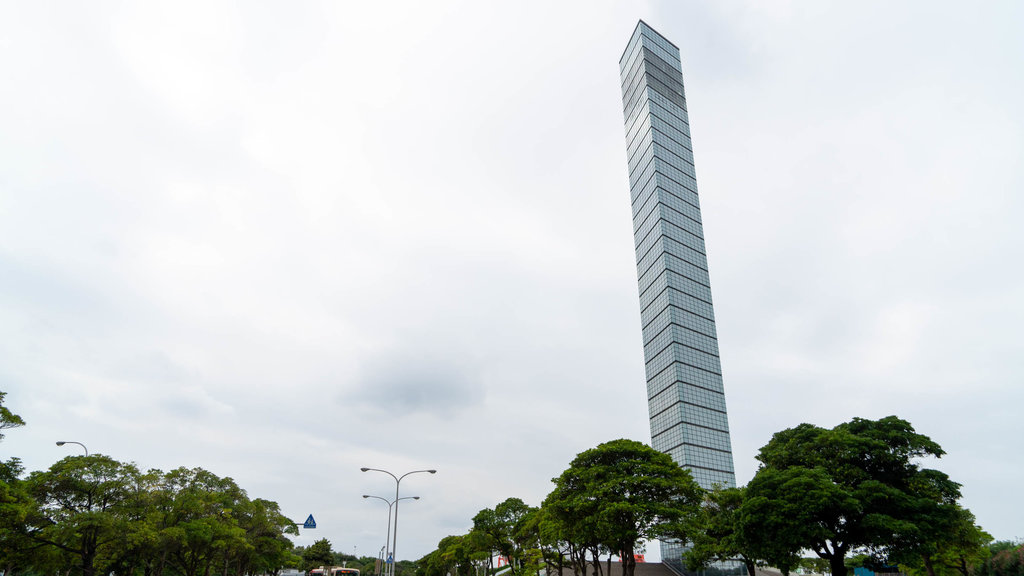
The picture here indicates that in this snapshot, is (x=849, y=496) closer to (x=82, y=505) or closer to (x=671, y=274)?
(x=82, y=505)

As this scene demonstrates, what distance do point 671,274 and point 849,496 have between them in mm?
102160

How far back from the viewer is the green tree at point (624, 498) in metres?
42.7

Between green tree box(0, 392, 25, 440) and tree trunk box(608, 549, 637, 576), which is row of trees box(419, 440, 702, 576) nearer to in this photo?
tree trunk box(608, 549, 637, 576)

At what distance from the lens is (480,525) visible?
64.9m

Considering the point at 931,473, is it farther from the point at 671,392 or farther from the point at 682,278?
the point at 682,278

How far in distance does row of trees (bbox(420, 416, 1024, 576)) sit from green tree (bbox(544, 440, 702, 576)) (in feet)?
0.29

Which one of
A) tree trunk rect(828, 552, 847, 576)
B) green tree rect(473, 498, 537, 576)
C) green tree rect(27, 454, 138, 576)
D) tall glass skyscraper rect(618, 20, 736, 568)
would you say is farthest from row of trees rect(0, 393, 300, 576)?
tall glass skyscraper rect(618, 20, 736, 568)

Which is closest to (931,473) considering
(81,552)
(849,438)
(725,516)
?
(849,438)

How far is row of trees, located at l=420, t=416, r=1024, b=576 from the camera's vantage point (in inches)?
1458

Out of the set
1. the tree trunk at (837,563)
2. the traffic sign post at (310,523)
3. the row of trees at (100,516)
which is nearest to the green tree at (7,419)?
the row of trees at (100,516)

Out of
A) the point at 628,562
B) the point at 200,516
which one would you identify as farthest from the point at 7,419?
the point at 628,562

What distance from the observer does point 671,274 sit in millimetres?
136125

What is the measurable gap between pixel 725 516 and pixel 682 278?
94370 millimetres

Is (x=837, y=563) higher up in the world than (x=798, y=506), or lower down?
lower down
